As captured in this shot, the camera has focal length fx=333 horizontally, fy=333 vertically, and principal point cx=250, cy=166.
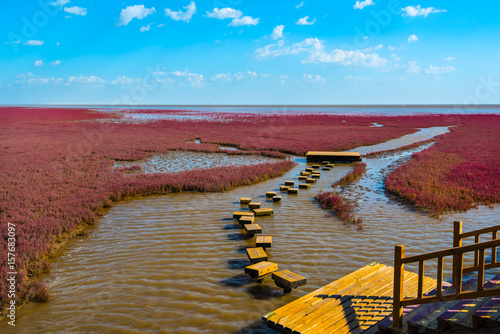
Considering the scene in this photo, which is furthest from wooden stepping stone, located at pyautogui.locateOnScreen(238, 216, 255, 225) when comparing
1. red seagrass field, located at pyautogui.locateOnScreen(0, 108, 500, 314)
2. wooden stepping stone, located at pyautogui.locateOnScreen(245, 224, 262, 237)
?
red seagrass field, located at pyautogui.locateOnScreen(0, 108, 500, 314)

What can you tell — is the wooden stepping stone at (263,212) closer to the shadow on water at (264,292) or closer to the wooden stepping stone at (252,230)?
the wooden stepping stone at (252,230)

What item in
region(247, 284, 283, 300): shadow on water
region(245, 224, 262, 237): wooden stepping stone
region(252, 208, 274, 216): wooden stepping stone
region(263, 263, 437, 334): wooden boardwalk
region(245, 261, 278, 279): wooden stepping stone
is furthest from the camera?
region(252, 208, 274, 216): wooden stepping stone

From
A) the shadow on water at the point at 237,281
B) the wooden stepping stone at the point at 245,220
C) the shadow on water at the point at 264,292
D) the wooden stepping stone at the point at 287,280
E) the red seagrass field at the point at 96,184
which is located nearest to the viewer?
the wooden stepping stone at the point at 287,280

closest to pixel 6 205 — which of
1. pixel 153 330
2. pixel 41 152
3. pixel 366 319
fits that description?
pixel 153 330

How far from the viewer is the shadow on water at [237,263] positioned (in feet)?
28.8

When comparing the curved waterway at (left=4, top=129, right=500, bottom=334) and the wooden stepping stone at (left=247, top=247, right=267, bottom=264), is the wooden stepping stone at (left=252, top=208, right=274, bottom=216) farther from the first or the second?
the wooden stepping stone at (left=247, top=247, right=267, bottom=264)

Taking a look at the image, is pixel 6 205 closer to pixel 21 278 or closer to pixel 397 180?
pixel 21 278

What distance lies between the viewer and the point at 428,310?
5.16 metres

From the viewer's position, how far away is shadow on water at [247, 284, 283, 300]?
7379mm

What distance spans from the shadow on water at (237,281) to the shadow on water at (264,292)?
267 millimetres

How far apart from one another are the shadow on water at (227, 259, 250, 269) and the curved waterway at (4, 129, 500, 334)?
0.09 ft

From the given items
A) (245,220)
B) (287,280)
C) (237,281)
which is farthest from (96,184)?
(287,280)

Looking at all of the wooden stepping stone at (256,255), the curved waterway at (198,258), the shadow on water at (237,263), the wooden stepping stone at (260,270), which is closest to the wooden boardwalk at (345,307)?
the curved waterway at (198,258)

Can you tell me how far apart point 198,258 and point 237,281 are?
65.7 inches
